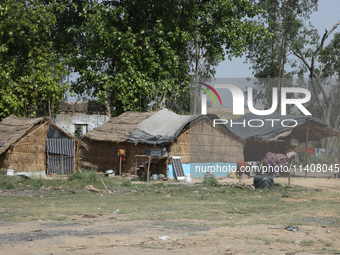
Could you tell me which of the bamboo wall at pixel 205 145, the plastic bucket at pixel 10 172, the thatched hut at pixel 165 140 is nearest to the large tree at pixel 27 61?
the thatched hut at pixel 165 140

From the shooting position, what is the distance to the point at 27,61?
90.6 feet

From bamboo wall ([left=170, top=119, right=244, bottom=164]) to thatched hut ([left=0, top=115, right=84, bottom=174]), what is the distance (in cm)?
541

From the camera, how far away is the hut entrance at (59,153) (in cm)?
2177

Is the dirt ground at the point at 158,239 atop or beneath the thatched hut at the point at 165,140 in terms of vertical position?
beneath

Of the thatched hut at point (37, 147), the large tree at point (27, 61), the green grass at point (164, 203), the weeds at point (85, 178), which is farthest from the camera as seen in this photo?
the large tree at point (27, 61)

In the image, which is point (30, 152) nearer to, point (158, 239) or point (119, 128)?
point (119, 128)

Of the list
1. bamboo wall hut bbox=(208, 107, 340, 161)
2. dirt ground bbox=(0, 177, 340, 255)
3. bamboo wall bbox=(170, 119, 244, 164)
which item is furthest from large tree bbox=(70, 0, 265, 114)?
dirt ground bbox=(0, 177, 340, 255)

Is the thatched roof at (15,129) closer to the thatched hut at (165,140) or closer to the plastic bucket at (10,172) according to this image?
the plastic bucket at (10,172)

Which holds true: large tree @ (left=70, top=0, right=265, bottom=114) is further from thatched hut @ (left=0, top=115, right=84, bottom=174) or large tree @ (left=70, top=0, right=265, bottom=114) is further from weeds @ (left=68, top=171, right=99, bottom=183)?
weeds @ (left=68, top=171, right=99, bottom=183)

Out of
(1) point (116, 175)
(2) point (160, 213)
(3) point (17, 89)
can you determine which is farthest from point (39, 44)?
(2) point (160, 213)

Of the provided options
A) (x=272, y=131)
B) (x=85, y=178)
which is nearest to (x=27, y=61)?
(x=85, y=178)

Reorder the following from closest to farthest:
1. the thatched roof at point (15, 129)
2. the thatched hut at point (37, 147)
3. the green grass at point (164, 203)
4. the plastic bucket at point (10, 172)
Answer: the green grass at point (164, 203)
the plastic bucket at point (10, 172)
the thatched roof at point (15, 129)
the thatched hut at point (37, 147)

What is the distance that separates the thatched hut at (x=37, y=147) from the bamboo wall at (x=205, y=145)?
5.41 metres

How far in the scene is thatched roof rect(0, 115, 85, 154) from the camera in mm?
20325
